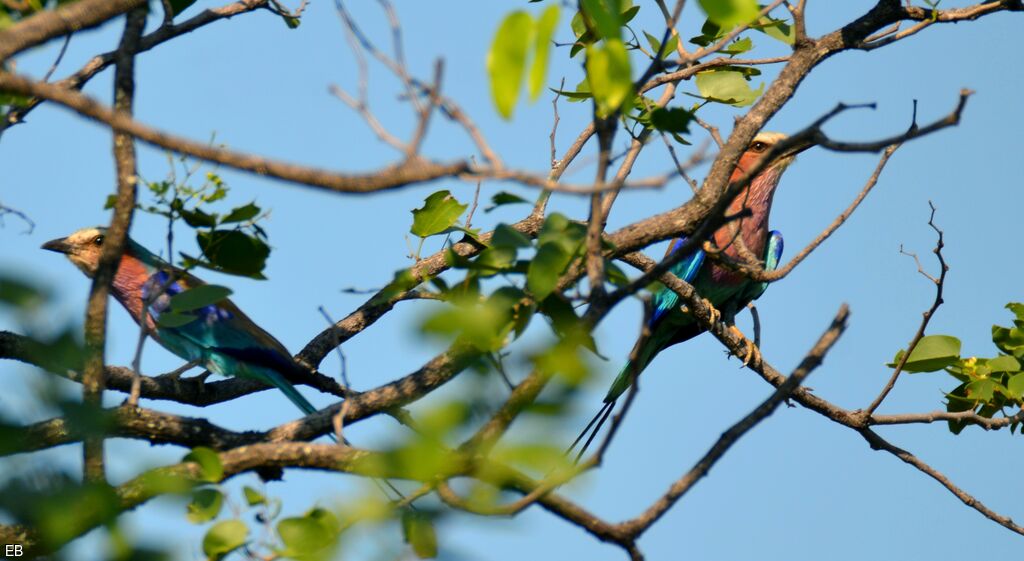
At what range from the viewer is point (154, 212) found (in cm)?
328

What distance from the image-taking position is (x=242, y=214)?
10.9ft

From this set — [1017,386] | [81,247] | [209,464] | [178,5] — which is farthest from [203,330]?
[1017,386]

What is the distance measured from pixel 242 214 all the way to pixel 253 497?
105 cm

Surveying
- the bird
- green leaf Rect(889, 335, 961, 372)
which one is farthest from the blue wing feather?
green leaf Rect(889, 335, 961, 372)

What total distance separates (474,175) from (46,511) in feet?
3.61

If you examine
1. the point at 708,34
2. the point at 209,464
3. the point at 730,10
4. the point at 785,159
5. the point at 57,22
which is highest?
the point at 785,159

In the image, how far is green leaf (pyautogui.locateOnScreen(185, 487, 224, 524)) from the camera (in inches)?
102

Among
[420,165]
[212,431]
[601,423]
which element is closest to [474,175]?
[420,165]

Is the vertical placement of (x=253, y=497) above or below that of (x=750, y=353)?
below

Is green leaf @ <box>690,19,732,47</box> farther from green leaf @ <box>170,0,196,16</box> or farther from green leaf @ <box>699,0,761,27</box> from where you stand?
green leaf @ <box>699,0,761,27</box>

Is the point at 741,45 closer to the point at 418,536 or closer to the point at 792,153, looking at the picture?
the point at 792,153

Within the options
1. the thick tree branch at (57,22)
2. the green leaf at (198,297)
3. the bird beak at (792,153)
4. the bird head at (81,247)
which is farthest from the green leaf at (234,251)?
Answer: the bird beak at (792,153)

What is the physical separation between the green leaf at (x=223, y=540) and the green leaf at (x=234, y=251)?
3.51ft

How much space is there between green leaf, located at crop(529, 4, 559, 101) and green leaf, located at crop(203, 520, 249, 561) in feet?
3.97
